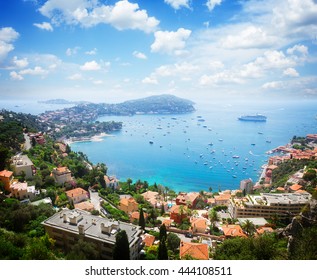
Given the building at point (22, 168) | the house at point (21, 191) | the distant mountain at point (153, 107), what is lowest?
the house at point (21, 191)

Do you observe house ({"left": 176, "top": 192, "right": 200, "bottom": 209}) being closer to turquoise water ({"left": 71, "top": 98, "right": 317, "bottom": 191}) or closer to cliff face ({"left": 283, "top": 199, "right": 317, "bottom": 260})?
turquoise water ({"left": 71, "top": 98, "right": 317, "bottom": 191})

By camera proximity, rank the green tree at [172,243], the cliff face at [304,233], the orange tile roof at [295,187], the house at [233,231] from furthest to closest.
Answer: the orange tile roof at [295,187], the house at [233,231], the green tree at [172,243], the cliff face at [304,233]

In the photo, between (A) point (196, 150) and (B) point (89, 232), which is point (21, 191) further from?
(A) point (196, 150)

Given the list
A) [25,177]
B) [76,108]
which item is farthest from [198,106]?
[25,177]

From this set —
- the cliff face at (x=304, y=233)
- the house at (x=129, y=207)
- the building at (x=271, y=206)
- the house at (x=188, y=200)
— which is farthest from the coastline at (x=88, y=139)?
the cliff face at (x=304, y=233)

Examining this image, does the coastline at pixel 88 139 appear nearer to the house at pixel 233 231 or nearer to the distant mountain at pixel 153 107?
the distant mountain at pixel 153 107

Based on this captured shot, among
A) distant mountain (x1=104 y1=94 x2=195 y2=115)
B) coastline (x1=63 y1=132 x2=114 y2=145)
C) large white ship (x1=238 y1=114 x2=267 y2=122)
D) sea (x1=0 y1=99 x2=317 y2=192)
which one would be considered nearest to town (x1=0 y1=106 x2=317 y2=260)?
sea (x1=0 y1=99 x2=317 y2=192)
